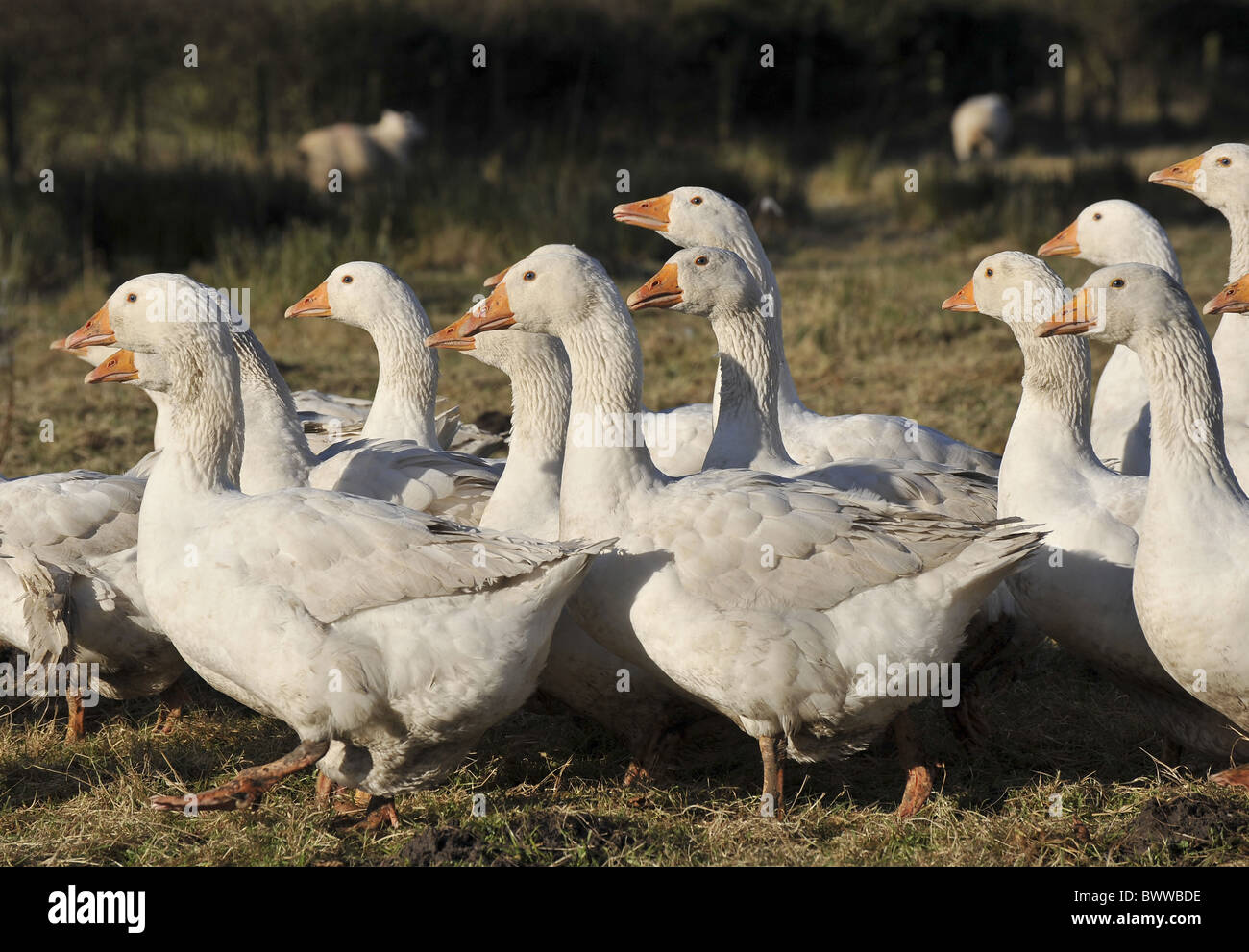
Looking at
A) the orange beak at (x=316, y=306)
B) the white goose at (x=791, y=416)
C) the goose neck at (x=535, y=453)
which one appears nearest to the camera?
the goose neck at (x=535, y=453)

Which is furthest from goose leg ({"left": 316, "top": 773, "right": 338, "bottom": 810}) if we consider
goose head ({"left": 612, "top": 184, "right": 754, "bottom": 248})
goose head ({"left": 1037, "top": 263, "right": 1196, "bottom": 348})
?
goose head ({"left": 612, "top": 184, "right": 754, "bottom": 248})

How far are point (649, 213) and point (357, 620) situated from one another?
327 centimetres

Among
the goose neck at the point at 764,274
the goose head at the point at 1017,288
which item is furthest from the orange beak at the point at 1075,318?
the goose neck at the point at 764,274

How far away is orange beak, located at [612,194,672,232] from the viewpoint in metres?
6.77

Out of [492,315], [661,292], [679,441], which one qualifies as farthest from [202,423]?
[679,441]

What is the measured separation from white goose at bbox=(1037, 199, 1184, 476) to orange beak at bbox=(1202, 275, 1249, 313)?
53.6 inches

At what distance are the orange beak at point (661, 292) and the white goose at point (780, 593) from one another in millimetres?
1071

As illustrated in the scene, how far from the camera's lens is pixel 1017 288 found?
528 centimetres

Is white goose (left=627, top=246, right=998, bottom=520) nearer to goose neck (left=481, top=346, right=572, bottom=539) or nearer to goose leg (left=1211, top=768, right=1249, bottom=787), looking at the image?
goose neck (left=481, top=346, right=572, bottom=539)

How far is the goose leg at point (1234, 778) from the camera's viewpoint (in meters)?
4.38

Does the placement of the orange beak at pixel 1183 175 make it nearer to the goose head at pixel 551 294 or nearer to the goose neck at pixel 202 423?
the goose head at pixel 551 294

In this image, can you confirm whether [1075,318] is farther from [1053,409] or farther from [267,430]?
[267,430]

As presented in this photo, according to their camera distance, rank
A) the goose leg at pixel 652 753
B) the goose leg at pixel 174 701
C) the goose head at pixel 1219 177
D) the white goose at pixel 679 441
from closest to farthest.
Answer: the goose leg at pixel 652 753 → the goose leg at pixel 174 701 → the goose head at pixel 1219 177 → the white goose at pixel 679 441

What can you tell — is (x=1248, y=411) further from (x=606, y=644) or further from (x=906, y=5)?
(x=906, y=5)
